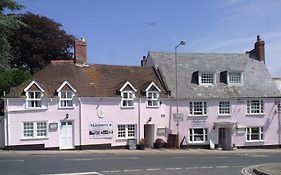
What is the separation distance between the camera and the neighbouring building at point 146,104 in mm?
38312

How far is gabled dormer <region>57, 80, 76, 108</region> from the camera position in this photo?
129 ft

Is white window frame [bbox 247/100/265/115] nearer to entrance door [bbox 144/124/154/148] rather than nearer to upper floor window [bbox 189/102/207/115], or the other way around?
upper floor window [bbox 189/102/207/115]

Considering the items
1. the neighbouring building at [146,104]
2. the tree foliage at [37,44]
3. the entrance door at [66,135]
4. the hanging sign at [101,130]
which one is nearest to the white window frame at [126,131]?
the neighbouring building at [146,104]

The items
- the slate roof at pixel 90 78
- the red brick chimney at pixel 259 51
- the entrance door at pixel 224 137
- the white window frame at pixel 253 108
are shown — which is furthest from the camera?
the red brick chimney at pixel 259 51

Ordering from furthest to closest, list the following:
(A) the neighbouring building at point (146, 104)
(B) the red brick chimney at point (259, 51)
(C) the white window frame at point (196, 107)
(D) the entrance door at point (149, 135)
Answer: (B) the red brick chimney at point (259, 51), (C) the white window frame at point (196, 107), (D) the entrance door at point (149, 135), (A) the neighbouring building at point (146, 104)

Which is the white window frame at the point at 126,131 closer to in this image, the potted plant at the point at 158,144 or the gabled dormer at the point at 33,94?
the potted plant at the point at 158,144

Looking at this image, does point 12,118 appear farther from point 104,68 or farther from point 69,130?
point 104,68

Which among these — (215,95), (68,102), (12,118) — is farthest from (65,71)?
(215,95)

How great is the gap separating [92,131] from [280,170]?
67.3 ft

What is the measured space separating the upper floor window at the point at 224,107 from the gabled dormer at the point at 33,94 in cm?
1772

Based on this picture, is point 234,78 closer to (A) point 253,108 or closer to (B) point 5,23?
(A) point 253,108

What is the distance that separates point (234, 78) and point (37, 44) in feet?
80.2

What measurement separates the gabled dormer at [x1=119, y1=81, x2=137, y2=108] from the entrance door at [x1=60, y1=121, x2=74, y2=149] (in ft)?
17.9

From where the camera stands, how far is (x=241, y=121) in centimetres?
4662
